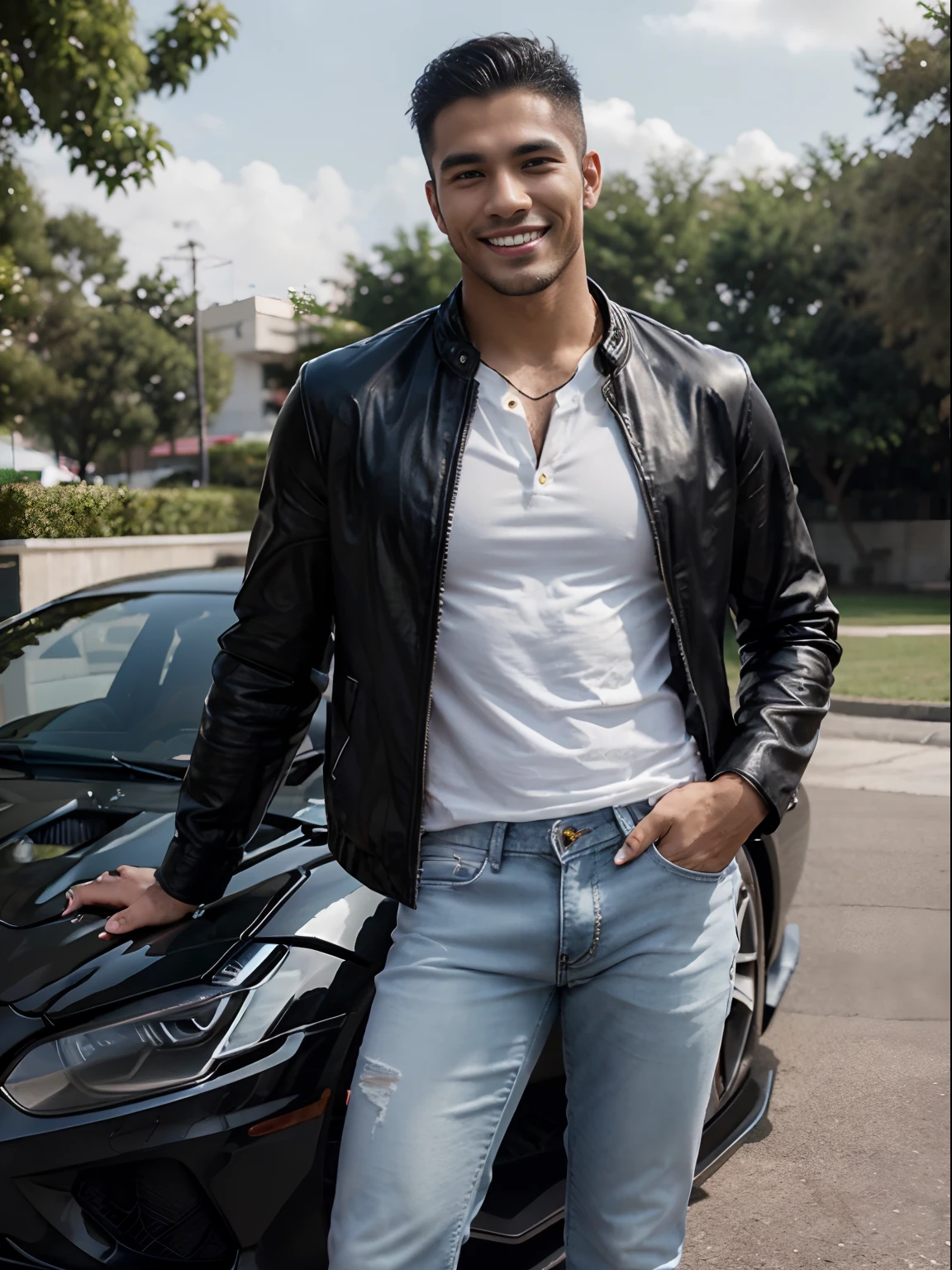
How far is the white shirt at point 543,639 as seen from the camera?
66.3 inches

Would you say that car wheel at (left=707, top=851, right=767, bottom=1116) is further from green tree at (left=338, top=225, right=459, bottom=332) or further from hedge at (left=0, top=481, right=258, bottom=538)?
green tree at (left=338, top=225, right=459, bottom=332)

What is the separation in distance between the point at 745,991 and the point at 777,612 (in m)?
1.38

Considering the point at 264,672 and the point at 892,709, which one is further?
the point at 892,709

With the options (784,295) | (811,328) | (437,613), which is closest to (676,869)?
(437,613)

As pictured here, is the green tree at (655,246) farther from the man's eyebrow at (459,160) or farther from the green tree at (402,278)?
the man's eyebrow at (459,160)

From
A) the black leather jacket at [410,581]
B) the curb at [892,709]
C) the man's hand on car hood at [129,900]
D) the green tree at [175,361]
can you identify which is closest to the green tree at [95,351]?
the green tree at [175,361]

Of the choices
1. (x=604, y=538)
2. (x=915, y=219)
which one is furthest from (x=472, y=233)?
(x=915, y=219)

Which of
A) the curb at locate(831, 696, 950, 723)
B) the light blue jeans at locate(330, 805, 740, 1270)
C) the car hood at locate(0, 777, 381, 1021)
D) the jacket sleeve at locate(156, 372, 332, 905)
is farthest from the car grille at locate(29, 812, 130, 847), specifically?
the curb at locate(831, 696, 950, 723)

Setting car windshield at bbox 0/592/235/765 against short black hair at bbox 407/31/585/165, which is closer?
short black hair at bbox 407/31/585/165

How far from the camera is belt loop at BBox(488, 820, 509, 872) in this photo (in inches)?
65.4

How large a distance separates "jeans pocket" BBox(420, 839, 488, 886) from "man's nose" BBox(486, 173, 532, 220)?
32.7 inches

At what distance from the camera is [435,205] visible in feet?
6.18

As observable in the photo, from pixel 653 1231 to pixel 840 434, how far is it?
2656cm

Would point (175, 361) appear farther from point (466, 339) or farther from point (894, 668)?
point (466, 339)
